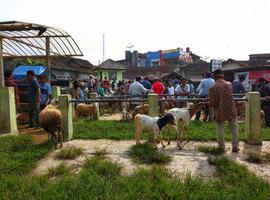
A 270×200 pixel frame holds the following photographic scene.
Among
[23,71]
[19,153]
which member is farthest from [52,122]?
[23,71]

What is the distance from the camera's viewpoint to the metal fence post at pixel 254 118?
9.04 metres

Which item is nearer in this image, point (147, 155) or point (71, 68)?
point (147, 155)

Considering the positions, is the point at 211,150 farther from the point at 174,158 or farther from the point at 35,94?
the point at 35,94

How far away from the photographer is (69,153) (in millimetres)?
7953

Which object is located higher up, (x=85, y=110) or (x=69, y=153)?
Answer: (x=85, y=110)

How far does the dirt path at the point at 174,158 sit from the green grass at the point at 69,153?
12 centimetres

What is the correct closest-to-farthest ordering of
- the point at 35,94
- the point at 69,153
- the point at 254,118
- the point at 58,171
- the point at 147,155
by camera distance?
the point at 58,171 < the point at 147,155 < the point at 69,153 < the point at 254,118 < the point at 35,94

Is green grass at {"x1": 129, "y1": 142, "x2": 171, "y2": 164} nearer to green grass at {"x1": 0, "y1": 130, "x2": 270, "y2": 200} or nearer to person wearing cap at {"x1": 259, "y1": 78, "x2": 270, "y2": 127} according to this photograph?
green grass at {"x1": 0, "y1": 130, "x2": 270, "y2": 200}

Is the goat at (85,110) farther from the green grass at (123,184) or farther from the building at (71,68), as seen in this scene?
the building at (71,68)

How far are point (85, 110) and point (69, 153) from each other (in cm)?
615

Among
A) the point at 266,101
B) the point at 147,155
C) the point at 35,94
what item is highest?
the point at 35,94

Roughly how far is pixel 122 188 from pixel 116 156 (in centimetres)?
231

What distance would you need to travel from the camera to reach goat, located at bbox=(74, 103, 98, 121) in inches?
550

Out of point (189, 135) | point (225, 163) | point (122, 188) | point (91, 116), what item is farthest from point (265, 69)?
point (122, 188)
